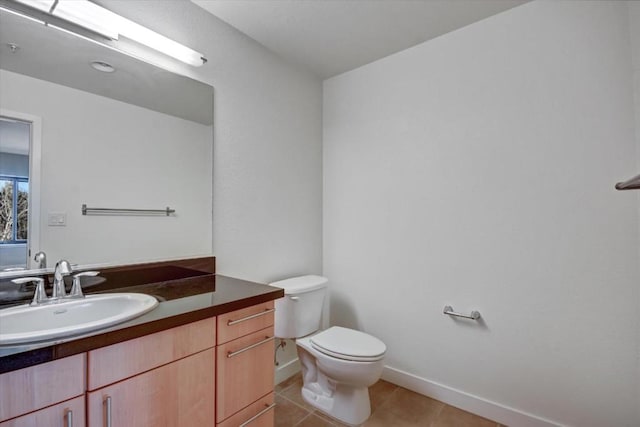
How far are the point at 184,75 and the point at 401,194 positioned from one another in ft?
5.17

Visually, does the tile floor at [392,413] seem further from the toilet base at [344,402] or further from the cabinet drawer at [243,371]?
the cabinet drawer at [243,371]

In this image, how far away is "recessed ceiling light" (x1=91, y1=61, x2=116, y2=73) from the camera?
1373 millimetres

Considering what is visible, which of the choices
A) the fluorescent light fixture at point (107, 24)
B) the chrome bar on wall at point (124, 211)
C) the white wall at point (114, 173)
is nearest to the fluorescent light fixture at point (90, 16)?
the fluorescent light fixture at point (107, 24)

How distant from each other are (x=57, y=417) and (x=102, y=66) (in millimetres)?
1393

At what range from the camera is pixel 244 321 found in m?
1.27

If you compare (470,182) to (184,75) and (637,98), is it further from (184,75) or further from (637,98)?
(184,75)

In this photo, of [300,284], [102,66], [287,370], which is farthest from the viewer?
[287,370]

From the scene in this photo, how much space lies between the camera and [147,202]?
1549 mm

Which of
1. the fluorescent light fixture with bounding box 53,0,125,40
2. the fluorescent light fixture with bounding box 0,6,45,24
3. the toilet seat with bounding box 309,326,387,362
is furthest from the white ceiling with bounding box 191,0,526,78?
the toilet seat with bounding box 309,326,387,362

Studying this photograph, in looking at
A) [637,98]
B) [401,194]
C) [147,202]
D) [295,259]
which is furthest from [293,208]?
[637,98]

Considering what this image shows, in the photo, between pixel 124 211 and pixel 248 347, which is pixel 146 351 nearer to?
pixel 248 347

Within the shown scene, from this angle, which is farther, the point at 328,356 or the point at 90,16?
the point at 328,356

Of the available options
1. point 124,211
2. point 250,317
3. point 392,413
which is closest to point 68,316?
point 124,211

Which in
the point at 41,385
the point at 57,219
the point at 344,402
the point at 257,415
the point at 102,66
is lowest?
the point at 344,402
